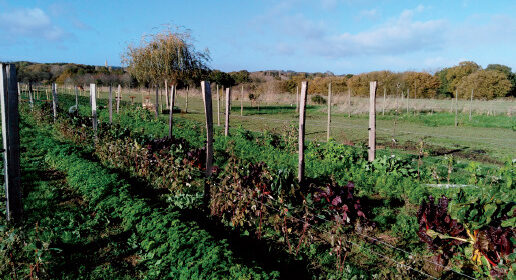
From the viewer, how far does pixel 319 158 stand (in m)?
8.57

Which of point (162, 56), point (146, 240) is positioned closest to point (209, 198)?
point (146, 240)

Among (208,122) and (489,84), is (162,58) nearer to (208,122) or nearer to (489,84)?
(208,122)

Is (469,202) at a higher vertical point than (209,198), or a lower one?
higher

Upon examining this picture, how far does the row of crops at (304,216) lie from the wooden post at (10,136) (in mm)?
1167

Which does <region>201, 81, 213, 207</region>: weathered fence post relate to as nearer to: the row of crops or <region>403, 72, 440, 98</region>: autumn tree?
the row of crops

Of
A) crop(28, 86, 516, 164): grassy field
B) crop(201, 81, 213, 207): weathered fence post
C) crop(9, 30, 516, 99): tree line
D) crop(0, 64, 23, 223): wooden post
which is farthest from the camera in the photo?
crop(9, 30, 516, 99): tree line

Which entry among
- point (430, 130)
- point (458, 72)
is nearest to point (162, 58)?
point (430, 130)

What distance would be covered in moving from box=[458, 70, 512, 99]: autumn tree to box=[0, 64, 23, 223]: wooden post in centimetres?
4076

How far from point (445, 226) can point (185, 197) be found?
4060mm

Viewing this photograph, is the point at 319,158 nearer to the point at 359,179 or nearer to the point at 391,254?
the point at 359,179

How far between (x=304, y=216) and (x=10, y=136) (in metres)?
4.28

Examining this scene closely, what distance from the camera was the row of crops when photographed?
394 centimetres

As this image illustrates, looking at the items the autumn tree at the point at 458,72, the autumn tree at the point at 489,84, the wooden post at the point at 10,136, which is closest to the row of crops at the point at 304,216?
the wooden post at the point at 10,136

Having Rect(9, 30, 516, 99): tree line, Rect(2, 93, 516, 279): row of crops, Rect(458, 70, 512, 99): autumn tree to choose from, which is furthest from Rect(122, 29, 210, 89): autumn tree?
Rect(458, 70, 512, 99): autumn tree
